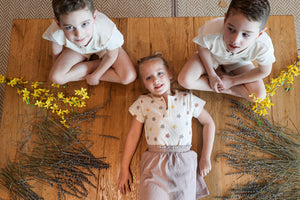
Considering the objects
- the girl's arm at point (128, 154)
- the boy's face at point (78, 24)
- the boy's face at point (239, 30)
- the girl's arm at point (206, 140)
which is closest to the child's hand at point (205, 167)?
the girl's arm at point (206, 140)

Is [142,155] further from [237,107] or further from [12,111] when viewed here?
[12,111]

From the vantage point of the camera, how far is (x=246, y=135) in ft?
4.79

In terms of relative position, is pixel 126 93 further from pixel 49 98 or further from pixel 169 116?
pixel 49 98

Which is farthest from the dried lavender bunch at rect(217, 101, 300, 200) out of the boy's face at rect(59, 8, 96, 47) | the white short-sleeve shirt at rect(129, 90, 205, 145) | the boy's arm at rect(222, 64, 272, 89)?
the boy's face at rect(59, 8, 96, 47)

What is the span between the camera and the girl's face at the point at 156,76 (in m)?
1.33

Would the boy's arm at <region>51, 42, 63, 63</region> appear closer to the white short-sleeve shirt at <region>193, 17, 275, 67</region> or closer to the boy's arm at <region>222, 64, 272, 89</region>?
the white short-sleeve shirt at <region>193, 17, 275, 67</region>

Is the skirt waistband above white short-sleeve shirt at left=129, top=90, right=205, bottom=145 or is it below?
below

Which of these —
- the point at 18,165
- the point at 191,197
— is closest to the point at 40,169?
the point at 18,165

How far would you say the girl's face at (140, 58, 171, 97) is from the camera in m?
1.33

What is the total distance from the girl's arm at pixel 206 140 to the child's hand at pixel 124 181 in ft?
1.34

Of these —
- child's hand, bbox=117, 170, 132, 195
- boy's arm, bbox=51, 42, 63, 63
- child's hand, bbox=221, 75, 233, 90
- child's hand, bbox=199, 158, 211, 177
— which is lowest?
child's hand, bbox=117, 170, 132, 195

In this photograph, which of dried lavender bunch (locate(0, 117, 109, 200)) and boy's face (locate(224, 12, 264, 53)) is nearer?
boy's face (locate(224, 12, 264, 53))

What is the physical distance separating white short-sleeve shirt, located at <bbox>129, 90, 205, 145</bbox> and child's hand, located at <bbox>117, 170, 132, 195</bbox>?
0.74 feet

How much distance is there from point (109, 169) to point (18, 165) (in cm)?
52
